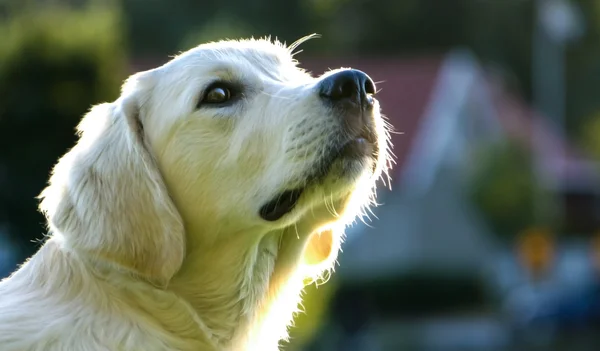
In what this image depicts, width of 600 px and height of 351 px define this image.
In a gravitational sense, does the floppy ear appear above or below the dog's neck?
above

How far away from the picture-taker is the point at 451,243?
36.2 m

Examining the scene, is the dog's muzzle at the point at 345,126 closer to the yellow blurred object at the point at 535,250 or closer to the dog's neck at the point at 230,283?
the dog's neck at the point at 230,283

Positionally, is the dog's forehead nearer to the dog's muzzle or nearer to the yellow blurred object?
the dog's muzzle

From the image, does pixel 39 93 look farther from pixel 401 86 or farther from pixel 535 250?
pixel 401 86

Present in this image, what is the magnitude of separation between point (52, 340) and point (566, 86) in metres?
66.6

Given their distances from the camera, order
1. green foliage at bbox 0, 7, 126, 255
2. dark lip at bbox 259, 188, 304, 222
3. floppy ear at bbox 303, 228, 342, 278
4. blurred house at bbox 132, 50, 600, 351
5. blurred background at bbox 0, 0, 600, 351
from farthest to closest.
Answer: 1. blurred house at bbox 132, 50, 600, 351
2. blurred background at bbox 0, 0, 600, 351
3. green foliage at bbox 0, 7, 126, 255
4. floppy ear at bbox 303, 228, 342, 278
5. dark lip at bbox 259, 188, 304, 222

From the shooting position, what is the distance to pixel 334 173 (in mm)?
4637

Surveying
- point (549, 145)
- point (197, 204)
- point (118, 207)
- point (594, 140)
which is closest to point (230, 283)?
point (197, 204)

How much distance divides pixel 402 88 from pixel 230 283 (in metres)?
35.1

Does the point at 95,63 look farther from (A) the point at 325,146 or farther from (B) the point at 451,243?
(B) the point at 451,243

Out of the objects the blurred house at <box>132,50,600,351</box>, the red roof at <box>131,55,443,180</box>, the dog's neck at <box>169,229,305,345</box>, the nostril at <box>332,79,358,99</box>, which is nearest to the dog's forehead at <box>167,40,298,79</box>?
Answer: the nostril at <box>332,79,358,99</box>

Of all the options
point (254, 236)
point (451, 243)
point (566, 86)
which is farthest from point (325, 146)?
point (566, 86)

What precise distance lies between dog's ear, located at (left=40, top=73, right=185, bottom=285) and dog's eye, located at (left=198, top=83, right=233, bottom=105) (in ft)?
1.13

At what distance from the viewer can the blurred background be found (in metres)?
17.5
